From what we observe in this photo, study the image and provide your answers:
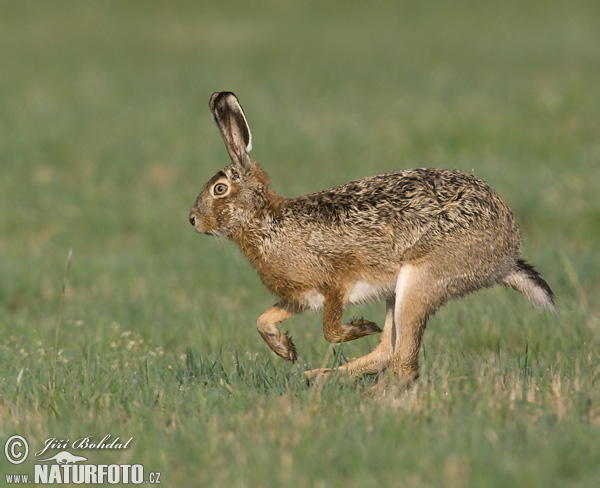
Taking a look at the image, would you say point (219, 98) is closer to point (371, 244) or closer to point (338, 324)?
point (371, 244)

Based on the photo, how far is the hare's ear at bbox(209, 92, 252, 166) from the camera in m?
5.65

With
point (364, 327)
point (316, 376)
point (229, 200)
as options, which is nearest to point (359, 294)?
point (364, 327)

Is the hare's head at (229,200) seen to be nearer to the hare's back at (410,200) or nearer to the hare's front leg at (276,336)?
the hare's back at (410,200)

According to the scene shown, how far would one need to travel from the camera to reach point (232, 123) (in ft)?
18.9

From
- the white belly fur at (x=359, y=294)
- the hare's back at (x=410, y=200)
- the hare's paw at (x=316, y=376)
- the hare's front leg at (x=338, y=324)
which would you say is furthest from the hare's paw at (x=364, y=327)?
the hare's back at (x=410, y=200)

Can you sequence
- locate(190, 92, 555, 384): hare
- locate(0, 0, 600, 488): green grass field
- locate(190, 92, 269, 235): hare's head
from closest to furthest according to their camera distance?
locate(0, 0, 600, 488): green grass field, locate(190, 92, 555, 384): hare, locate(190, 92, 269, 235): hare's head

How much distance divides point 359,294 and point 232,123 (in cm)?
128

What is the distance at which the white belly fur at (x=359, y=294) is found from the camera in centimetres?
561

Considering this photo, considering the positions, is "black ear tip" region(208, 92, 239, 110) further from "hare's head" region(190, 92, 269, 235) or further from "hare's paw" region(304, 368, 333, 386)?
"hare's paw" region(304, 368, 333, 386)

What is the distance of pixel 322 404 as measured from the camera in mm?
4660

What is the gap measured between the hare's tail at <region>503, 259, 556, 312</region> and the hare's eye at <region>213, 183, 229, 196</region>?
1.81 metres

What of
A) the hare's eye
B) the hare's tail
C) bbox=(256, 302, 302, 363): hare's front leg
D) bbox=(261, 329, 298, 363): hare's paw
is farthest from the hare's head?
the hare's tail

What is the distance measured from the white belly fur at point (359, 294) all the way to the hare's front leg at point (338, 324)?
0.24 ft

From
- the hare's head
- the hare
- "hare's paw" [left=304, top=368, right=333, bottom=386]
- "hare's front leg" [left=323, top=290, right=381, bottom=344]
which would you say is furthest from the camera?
the hare's head
